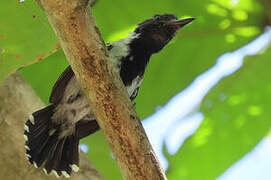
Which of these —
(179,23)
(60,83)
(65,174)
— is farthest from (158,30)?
(65,174)

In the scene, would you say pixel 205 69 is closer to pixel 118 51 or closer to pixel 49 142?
pixel 118 51

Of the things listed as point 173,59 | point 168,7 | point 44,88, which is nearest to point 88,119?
point 44,88

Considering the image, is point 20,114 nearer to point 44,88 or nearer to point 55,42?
Answer: point 44,88

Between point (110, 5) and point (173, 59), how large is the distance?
1.57ft

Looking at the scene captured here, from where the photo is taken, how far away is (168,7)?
9.18ft

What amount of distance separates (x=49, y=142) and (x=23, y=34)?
1269 mm

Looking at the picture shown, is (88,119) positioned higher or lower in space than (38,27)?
lower

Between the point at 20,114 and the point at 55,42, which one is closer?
the point at 55,42

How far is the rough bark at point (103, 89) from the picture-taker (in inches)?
70.5

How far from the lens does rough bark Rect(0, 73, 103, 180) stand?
2.36 metres

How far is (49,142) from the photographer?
3.27 m

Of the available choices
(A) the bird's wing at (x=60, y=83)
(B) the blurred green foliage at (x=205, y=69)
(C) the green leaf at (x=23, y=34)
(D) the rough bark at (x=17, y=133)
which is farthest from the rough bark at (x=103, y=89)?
(A) the bird's wing at (x=60, y=83)

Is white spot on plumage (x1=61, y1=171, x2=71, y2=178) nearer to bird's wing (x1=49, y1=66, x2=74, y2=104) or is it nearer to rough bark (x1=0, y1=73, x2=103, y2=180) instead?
rough bark (x1=0, y1=73, x2=103, y2=180)

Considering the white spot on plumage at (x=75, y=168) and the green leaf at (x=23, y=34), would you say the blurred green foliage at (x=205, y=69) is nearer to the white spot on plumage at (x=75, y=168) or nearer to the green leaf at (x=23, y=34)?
the white spot on plumage at (x=75, y=168)
